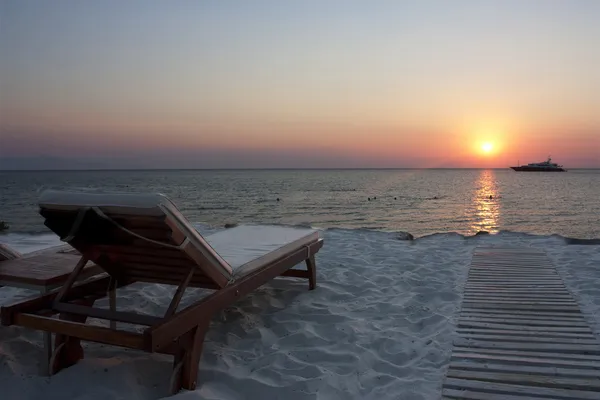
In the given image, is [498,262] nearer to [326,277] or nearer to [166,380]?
[326,277]

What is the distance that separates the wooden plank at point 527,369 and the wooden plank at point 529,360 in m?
0.05

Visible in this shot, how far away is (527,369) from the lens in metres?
2.97

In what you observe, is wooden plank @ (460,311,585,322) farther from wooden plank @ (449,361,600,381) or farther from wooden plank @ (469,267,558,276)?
wooden plank @ (469,267,558,276)

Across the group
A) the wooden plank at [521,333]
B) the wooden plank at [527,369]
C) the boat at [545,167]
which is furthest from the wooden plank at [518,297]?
the boat at [545,167]

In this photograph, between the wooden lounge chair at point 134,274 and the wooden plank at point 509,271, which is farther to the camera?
the wooden plank at point 509,271

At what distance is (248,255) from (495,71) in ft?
48.1

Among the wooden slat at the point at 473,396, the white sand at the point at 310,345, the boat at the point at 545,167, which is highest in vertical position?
the boat at the point at 545,167

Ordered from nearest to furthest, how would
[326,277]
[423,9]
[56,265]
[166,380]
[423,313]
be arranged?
[166,380], [56,265], [423,313], [326,277], [423,9]

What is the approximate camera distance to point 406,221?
20.4 metres

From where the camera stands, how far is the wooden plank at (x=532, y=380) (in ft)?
8.89

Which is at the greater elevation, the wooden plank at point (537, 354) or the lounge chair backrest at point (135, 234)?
the lounge chair backrest at point (135, 234)

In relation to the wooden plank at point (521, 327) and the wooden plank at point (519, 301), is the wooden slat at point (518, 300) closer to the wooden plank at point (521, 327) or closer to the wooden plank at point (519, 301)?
the wooden plank at point (519, 301)

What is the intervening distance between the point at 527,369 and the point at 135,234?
8.33 ft

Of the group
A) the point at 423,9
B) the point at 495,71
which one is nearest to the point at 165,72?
the point at 423,9
